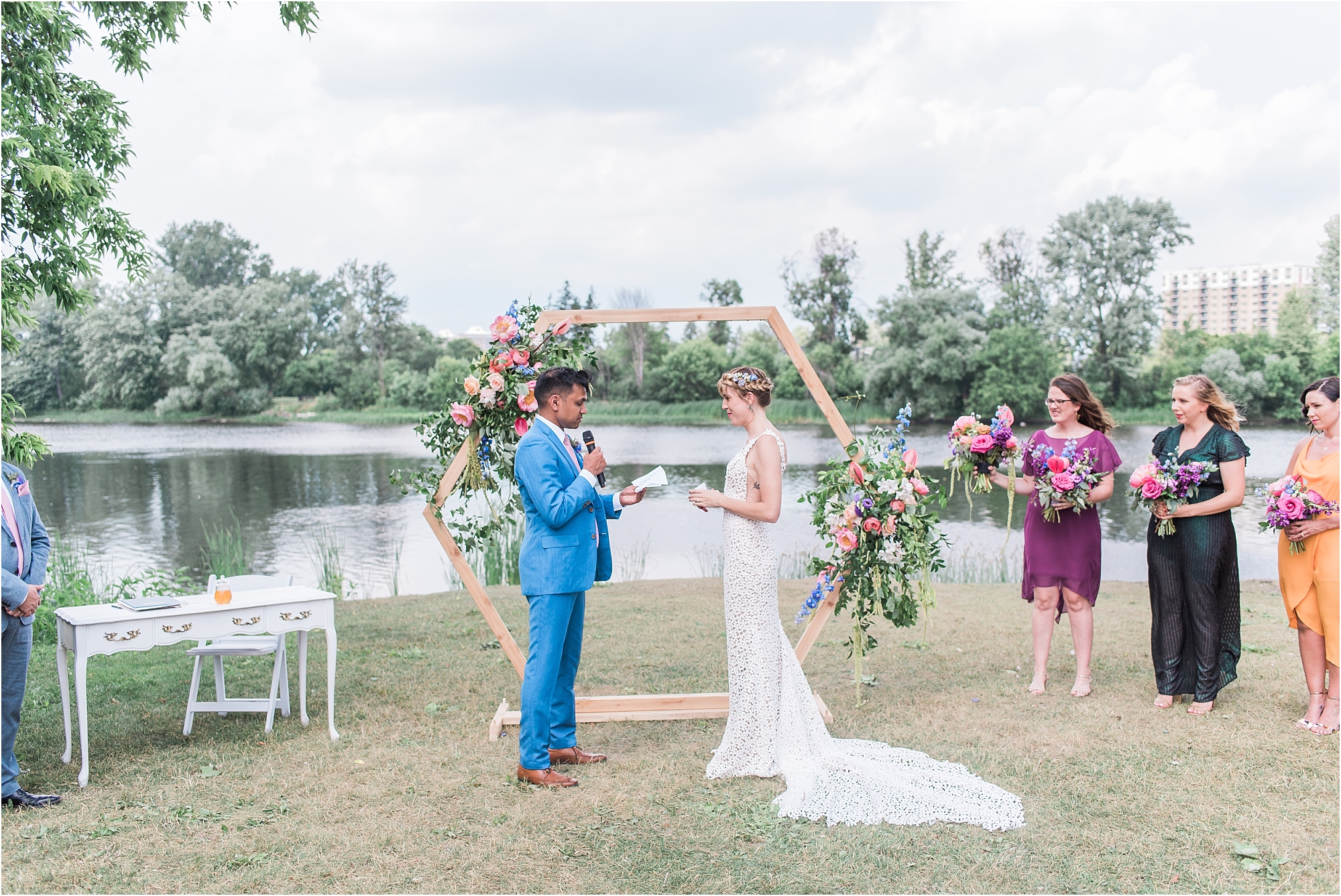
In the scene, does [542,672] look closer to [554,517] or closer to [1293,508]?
[554,517]

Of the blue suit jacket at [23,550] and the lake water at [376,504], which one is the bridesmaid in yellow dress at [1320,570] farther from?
the lake water at [376,504]


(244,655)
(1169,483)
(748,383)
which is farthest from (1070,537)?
(244,655)

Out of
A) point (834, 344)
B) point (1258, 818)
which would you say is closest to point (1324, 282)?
point (834, 344)

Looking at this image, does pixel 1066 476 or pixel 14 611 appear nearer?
pixel 14 611

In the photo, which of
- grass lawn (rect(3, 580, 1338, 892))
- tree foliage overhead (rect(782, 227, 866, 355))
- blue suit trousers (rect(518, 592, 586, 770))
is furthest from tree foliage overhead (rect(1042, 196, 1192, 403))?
blue suit trousers (rect(518, 592, 586, 770))

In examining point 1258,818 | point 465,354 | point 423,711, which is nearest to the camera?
point 1258,818

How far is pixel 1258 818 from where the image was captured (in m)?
4.18

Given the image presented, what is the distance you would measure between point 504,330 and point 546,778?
2.57 meters

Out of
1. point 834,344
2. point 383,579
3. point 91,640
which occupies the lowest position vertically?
point 383,579

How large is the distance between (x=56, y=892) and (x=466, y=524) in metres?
2.97

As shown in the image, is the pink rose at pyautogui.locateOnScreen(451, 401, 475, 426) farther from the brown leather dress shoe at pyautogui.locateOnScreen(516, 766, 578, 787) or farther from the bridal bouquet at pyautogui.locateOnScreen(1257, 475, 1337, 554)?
the bridal bouquet at pyautogui.locateOnScreen(1257, 475, 1337, 554)

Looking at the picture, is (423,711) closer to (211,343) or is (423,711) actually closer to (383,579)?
(383,579)

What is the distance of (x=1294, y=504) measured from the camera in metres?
5.25

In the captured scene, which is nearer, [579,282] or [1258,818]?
[1258,818]
